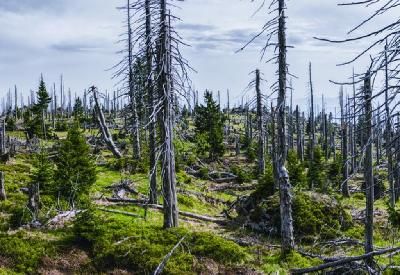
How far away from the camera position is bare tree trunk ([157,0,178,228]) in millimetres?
15484

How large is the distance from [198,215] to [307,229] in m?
5.42

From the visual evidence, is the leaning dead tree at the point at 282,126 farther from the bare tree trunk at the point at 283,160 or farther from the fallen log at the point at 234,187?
the fallen log at the point at 234,187

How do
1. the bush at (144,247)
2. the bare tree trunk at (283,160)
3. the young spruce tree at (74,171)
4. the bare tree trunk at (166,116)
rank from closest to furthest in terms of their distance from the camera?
1. the bush at (144,247)
2. the bare tree trunk at (283,160)
3. the bare tree trunk at (166,116)
4. the young spruce tree at (74,171)

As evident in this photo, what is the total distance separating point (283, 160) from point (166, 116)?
4475mm

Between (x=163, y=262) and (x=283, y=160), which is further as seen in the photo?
(x=283, y=160)

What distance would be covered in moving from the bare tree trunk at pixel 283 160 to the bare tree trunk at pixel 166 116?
397 cm

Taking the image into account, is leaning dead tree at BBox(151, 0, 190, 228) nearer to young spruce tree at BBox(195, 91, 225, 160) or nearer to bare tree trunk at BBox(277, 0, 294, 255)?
bare tree trunk at BBox(277, 0, 294, 255)

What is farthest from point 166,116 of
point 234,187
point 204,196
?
point 234,187

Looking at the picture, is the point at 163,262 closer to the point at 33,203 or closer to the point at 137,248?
the point at 137,248

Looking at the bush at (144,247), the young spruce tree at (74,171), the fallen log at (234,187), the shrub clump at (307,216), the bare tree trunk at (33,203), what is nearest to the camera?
the bush at (144,247)

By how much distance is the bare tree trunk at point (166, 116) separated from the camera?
15484 millimetres

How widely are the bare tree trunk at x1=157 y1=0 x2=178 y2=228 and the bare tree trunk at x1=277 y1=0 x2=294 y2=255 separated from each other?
13.0 feet

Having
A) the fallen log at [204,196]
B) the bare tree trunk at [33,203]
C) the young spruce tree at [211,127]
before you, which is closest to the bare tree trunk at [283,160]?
the bare tree trunk at [33,203]

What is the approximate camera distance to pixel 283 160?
49.6ft
